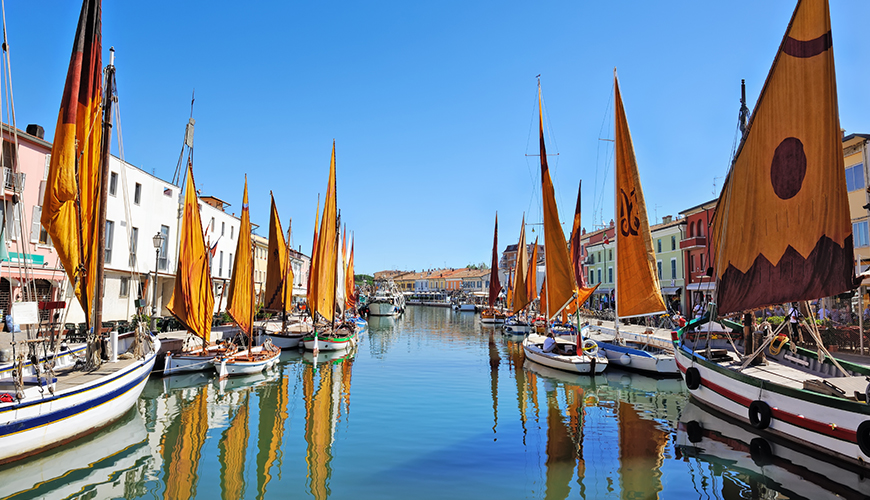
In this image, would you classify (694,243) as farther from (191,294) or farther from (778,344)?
(191,294)

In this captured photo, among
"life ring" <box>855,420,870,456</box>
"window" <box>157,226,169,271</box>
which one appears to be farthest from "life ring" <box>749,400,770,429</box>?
"window" <box>157,226,169,271</box>

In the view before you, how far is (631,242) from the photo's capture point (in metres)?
17.5

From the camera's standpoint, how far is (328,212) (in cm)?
2633

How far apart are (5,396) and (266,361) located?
11.8m

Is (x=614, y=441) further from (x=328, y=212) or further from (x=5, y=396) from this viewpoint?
(x=328, y=212)

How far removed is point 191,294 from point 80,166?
8060 mm

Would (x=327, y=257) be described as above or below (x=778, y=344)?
above

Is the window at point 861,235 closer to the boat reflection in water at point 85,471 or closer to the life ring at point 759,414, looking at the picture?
the life ring at point 759,414

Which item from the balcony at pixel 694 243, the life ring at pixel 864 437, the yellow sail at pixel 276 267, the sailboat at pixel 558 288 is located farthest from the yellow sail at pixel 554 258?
the balcony at pixel 694 243

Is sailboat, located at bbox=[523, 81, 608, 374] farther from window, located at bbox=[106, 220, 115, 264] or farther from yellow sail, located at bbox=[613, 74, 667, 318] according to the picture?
window, located at bbox=[106, 220, 115, 264]

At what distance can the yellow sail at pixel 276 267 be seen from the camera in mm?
26677

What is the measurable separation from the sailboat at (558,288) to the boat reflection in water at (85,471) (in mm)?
15492

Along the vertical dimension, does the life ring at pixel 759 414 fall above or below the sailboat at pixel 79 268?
below

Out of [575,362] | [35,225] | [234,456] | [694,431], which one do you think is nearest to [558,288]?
[575,362]
